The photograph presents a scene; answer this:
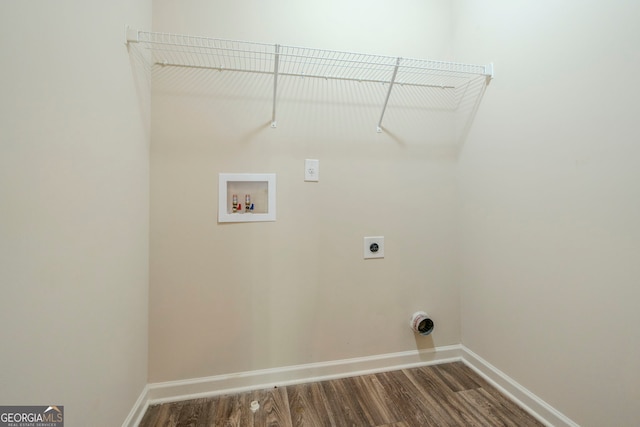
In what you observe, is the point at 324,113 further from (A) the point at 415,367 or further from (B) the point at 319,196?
(A) the point at 415,367

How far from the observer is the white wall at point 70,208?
0.63m

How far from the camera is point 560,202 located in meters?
1.17

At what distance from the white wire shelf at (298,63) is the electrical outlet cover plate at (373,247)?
2.24 feet

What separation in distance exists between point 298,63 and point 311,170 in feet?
2.05

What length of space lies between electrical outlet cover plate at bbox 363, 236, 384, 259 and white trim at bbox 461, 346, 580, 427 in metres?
0.88

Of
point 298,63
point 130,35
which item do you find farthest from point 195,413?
point 298,63

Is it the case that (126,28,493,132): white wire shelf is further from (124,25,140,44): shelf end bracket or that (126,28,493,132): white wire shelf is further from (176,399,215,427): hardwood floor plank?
(176,399,215,427): hardwood floor plank

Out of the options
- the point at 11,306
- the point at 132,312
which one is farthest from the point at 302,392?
the point at 11,306

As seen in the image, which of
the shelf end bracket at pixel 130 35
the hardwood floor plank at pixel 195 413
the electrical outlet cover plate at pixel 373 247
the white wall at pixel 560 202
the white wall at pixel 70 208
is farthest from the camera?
the electrical outlet cover plate at pixel 373 247

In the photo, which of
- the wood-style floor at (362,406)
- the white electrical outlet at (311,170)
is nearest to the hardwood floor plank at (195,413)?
the wood-style floor at (362,406)

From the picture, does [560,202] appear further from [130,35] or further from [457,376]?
[130,35]

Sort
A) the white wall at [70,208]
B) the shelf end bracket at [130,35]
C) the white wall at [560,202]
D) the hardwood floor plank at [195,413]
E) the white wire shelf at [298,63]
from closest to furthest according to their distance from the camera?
the white wall at [70,208] → the white wall at [560,202] → the shelf end bracket at [130,35] → the hardwood floor plank at [195,413] → the white wire shelf at [298,63]

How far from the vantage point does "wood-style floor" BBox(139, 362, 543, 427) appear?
1.26 meters

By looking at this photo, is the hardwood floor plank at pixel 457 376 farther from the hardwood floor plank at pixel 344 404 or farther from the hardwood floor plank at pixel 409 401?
the hardwood floor plank at pixel 344 404
